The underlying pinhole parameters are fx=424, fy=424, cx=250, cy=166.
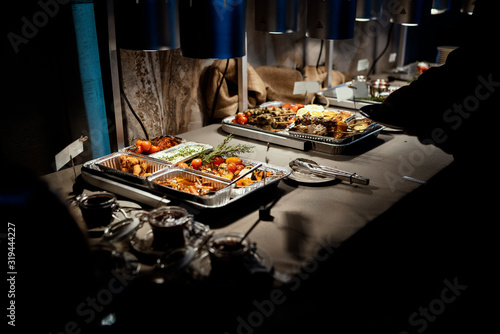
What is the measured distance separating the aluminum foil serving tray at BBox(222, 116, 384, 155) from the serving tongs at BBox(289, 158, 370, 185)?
23cm

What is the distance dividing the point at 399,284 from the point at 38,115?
5.10ft

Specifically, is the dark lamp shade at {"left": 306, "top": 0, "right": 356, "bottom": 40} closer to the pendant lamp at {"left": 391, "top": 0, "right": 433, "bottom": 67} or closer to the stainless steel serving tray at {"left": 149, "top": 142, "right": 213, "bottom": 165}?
the pendant lamp at {"left": 391, "top": 0, "right": 433, "bottom": 67}

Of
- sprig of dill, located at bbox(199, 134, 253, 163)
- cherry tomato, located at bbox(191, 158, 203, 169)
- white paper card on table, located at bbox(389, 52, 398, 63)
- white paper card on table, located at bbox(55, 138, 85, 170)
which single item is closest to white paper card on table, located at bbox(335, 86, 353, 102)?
sprig of dill, located at bbox(199, 134, 253, 163)

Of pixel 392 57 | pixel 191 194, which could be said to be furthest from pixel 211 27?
pixel 392 57

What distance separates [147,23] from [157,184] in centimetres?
51

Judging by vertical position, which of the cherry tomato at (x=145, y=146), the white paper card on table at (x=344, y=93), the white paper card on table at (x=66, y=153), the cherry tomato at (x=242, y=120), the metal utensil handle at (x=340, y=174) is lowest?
the metal utensil handle at (x=340, y=174)

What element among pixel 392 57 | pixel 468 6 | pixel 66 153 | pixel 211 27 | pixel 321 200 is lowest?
pixel 321 200

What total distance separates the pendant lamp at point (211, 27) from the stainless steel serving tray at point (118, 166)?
1.51 feet

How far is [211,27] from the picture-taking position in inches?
48.1

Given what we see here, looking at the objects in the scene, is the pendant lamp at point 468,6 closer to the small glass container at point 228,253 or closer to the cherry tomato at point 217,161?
the cherry tomato at point 217,161

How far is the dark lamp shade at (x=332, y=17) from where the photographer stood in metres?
1.97

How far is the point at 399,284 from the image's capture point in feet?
5.39

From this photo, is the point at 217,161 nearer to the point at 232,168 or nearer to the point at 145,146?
the point at 232,168

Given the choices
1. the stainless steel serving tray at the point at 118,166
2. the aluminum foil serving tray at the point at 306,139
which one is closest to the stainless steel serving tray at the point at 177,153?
the stainless steel serving tray at the point at 118,166
